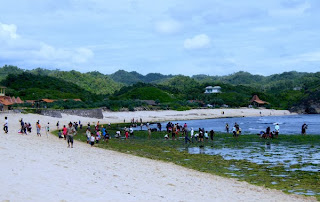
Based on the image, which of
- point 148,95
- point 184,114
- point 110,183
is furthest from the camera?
point 148,95

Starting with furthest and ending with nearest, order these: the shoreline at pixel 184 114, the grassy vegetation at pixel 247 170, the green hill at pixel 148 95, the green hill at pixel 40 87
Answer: the green hill at pixel 148 95
the green hill at pixel 40 87
the shoreline at pixel 184 114
the grassy vegetation at pixel 247 170

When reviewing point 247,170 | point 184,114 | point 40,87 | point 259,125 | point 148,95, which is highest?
point 40,87

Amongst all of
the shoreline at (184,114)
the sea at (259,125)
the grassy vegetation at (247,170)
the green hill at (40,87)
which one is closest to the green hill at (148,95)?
the green hill at (40,87)

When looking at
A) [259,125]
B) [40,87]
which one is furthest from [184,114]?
[40,87]

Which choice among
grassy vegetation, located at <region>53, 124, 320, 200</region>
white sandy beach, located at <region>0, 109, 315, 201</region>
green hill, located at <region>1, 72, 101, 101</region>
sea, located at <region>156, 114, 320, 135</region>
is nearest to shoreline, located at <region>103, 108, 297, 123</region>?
sea, located at <region>156, 114, 320, 135</region>

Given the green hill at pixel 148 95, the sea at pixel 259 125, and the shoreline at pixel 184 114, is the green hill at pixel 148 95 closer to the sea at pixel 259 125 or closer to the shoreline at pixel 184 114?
the shoreline at pixel 184 114

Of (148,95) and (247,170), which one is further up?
(148,95)

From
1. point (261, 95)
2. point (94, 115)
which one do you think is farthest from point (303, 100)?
point (94, 115)

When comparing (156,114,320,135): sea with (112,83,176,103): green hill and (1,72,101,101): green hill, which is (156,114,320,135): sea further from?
(112,83,176,103): green hill

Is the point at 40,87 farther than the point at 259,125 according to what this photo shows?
Yes

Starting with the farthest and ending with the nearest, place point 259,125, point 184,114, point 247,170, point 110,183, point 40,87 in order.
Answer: point 40,87 → point 184,114 → point 259,125 → point 247,170 → point 110,183

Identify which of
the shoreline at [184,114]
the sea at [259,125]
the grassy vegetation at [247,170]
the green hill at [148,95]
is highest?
the green hill at [148,95]

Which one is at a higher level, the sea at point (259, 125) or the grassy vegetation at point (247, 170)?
the sea at point (259, 125)

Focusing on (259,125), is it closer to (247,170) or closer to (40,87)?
(247,170)
